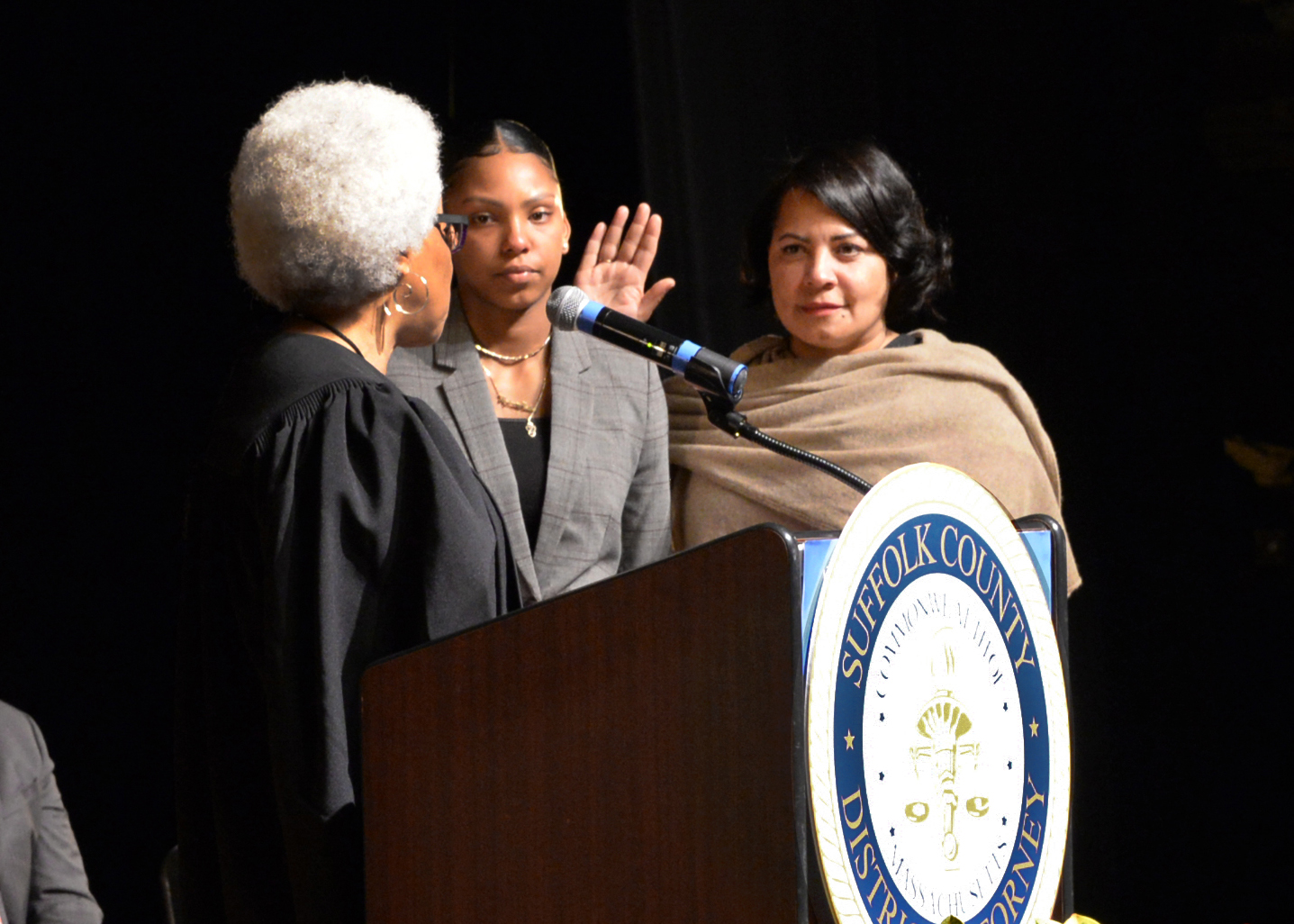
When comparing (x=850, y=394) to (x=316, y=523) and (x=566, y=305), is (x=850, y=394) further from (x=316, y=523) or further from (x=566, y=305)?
(x=316, y=523)

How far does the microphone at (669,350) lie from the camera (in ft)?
3.24

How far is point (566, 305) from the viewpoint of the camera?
3.65 ft

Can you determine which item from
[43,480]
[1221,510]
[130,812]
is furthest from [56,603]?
[1221,510]

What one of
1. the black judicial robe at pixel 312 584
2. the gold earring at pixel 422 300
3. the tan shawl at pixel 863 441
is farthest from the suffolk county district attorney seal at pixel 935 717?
the tan shawl at pixel 863 441

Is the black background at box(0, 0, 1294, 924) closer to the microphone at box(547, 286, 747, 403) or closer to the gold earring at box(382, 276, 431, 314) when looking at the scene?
the gold earring at box(382, 276, 431, 314)

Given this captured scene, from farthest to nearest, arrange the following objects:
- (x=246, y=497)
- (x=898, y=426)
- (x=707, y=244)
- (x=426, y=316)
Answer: (x=707, y=244) < (x=898, y=426) < (x=426, y=316) < (x=246, y=497)

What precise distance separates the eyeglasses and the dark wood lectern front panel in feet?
1.53

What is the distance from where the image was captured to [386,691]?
867 millimetres

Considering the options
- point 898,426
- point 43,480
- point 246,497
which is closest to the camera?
point 246,497

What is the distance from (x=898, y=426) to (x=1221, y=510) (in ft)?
2.70

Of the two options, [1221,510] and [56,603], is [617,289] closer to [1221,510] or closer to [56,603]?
[56,603]

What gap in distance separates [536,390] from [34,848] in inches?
32.8

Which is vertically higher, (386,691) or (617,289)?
(617,289)

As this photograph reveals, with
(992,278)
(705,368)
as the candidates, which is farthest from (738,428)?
(992,278)
